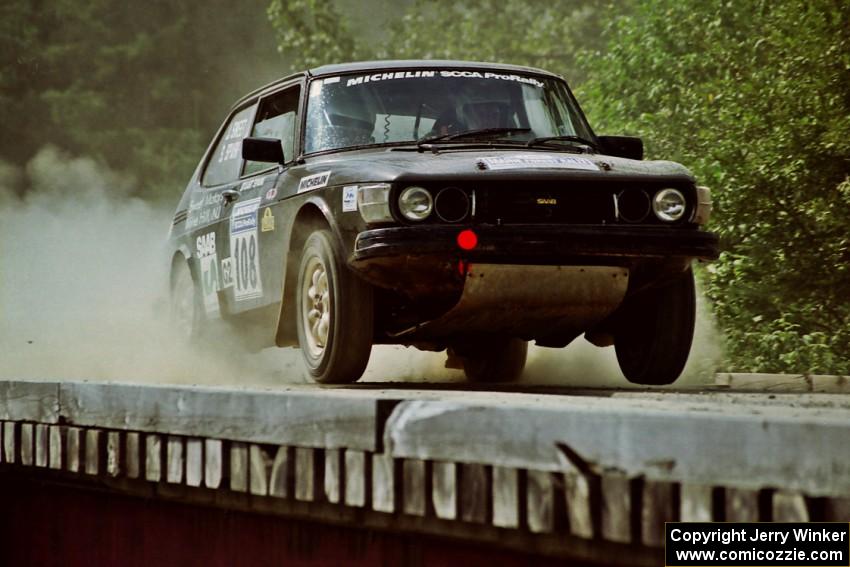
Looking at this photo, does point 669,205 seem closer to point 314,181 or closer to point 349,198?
point 349,198

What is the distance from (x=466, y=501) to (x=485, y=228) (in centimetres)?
262

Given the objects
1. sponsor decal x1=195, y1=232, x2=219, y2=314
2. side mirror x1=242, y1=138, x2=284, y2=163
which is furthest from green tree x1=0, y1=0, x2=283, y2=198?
side mirror x1=242, y1=138, x2=284, y2=163

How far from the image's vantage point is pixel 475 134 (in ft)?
24.4

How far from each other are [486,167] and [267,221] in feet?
5.69

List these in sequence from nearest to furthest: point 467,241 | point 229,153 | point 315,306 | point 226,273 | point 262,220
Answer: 1. point 467,241
2. point 315,306
3. point 262,220
4. point 226,273
5. point 229,153

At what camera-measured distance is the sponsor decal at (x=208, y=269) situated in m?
8.89

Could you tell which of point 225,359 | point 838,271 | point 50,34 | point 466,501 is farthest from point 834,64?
point 50,34

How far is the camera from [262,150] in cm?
770

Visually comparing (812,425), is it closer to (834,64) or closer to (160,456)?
(160,456)

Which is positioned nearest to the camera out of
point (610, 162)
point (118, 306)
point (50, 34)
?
point (610, 162)

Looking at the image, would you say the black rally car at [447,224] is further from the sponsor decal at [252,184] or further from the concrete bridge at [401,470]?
the concrete bridge at [401,470]

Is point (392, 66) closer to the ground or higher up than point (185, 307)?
higher up

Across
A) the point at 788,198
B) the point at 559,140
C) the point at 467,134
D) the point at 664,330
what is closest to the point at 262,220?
the point at 467,134

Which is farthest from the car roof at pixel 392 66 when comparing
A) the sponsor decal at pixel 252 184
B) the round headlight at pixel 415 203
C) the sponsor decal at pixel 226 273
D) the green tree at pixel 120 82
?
the green tree at pixel 120 82
